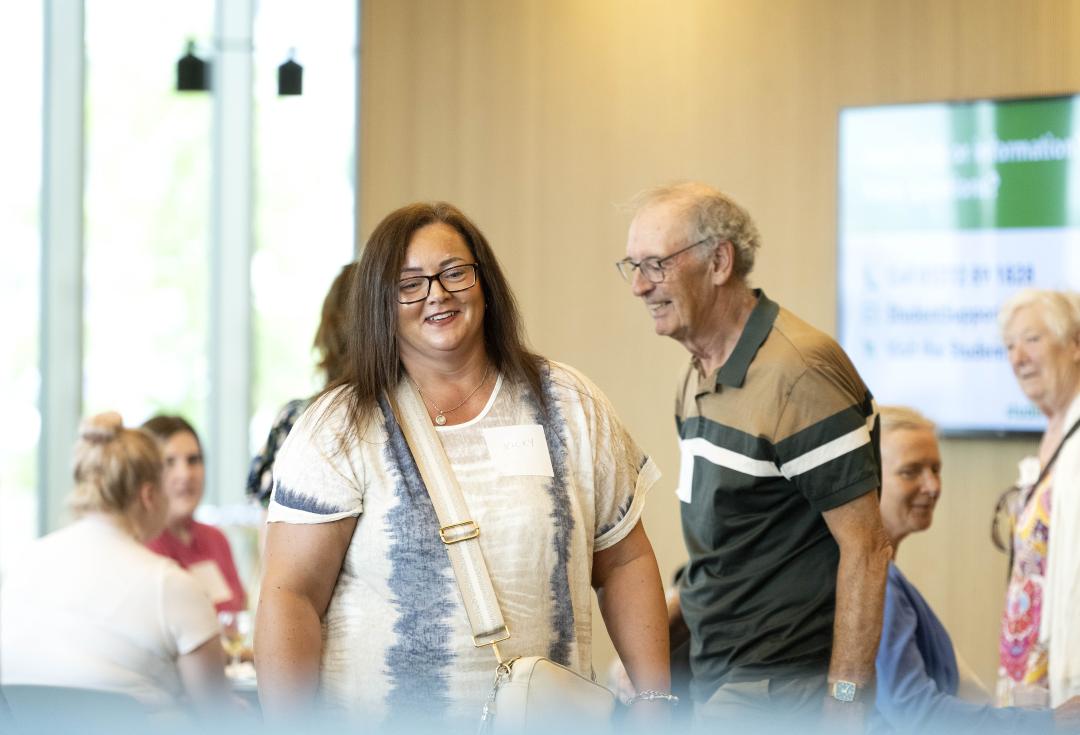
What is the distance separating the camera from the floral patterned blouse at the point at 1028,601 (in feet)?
10.5

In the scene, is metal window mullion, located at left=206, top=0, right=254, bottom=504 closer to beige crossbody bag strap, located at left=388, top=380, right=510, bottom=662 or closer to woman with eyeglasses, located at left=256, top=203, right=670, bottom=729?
woman with eyeglasses, located at left=256, top=203, right=670, bottom=729

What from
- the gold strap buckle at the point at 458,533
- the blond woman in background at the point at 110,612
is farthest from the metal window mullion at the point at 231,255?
the gold strap buckle at the point at 458,533

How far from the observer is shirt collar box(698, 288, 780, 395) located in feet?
8.48

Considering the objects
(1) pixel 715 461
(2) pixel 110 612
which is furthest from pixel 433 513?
(2) pixel 110 612

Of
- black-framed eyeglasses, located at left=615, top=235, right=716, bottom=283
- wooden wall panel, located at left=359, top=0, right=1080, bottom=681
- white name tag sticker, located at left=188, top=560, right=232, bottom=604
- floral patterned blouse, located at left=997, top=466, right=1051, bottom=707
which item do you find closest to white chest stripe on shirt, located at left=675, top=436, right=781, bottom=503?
black-framed eyeglasses, located at left=615, top=235, right=716, bottom=283

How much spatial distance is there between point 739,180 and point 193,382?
2.87 m

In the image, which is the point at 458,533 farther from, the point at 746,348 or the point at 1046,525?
the point at 1046,525

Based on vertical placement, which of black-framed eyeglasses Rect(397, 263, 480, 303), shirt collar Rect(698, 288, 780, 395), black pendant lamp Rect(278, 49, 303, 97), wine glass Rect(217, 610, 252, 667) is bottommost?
wine glass Rect(217, 610, 252, 667)

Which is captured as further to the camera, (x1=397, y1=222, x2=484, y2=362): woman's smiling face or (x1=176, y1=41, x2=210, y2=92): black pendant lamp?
(x1=176, y1=41, x2=210, y2=92): black pendant lamp

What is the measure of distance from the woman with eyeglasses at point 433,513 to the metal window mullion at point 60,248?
4282mm

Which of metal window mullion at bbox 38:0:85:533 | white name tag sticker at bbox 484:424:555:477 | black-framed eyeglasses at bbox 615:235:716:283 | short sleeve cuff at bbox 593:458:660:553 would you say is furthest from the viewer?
metal window mullion at bbox 38:0:85:533

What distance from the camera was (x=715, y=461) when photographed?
2.57 metres

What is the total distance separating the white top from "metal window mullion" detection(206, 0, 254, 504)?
3.31 m

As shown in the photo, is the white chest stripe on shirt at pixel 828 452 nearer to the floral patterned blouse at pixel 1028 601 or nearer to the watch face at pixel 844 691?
the watch face at pixel 844 691
